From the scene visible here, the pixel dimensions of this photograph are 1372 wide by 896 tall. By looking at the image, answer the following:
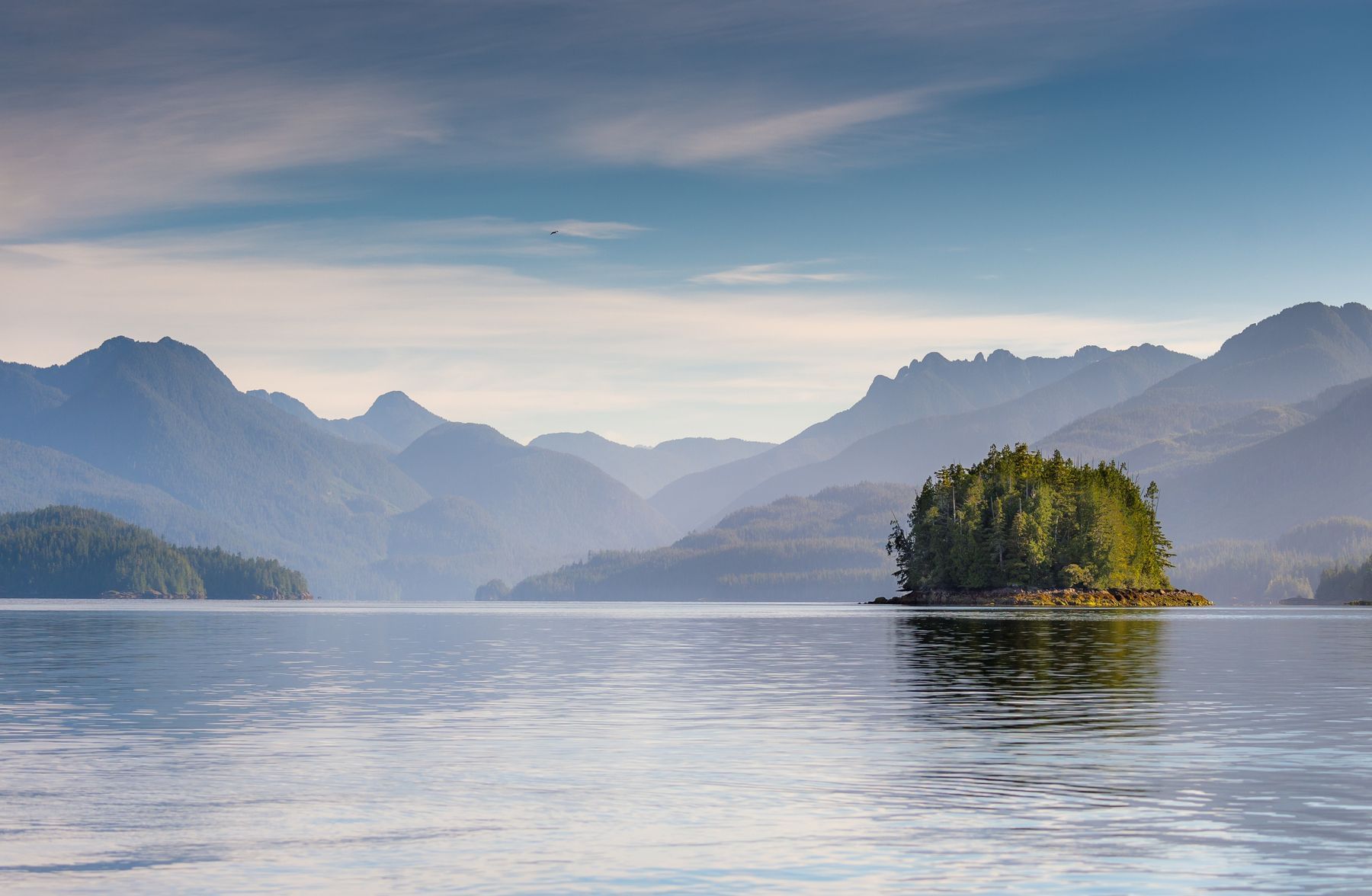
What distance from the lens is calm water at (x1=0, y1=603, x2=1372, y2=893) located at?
87.8 feet

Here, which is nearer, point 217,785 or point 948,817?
point 948,817

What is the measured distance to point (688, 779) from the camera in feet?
123

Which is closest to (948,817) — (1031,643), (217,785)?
(217,785)

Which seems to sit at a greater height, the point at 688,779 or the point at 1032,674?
the point at 688,779

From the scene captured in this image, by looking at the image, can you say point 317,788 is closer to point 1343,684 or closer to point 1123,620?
point 1343,684

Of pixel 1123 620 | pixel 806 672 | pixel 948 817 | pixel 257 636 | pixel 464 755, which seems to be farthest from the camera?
pixel 1123 620

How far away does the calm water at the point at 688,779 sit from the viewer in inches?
1053

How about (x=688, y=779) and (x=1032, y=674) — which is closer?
(x=688, y=779)

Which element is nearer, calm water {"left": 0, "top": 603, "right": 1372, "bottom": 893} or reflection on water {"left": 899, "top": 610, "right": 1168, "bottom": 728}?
calm water {"left": 0, "top": 603, "right": 1372, "bottom": 893}

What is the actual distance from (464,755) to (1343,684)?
44966 mm

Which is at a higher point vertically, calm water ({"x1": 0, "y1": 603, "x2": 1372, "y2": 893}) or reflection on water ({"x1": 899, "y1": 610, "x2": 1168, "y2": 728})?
calm water ({"x1": 0, "y1": 603, "x2": 1372, "y2": 893})

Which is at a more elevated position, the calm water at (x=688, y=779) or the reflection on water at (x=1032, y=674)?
the calm water at (x=688, y=779)

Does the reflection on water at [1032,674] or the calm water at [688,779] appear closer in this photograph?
the calm water at [688,779]

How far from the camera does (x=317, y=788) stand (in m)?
36.0
